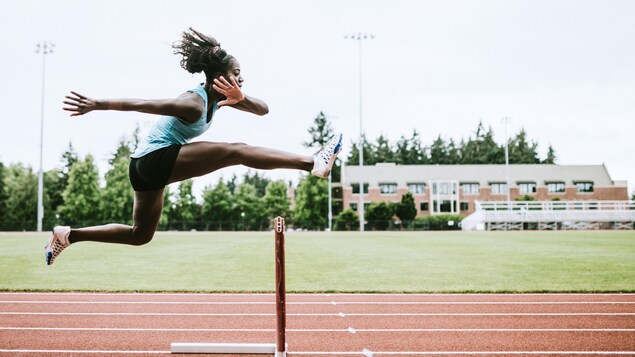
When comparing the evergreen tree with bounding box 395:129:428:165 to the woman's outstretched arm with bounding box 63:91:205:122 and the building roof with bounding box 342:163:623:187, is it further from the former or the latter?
the woman's outstretched arm with bounding box 63:91:205:122

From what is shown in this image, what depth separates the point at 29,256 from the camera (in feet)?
62.8

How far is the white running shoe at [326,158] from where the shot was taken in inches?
171

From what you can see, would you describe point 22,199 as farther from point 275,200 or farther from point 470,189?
point 470,189

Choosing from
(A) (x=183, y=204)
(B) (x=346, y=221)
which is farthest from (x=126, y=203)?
(B) (x=346, y=221)

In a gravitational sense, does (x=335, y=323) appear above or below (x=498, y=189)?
below

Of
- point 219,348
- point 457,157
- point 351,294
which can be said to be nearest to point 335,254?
point 351,294

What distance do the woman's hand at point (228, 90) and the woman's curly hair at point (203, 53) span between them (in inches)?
7.7

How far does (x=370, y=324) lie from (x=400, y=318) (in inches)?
28.0

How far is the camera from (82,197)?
196 feet

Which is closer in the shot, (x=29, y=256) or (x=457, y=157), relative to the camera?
(x=29, y=256)

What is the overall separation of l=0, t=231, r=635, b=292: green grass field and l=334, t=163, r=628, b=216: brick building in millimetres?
43877

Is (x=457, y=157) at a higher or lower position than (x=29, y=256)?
higher

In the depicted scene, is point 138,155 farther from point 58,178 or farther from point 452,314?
point 58,178

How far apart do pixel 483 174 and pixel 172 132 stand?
222 ft
